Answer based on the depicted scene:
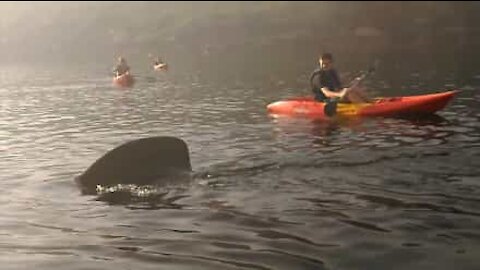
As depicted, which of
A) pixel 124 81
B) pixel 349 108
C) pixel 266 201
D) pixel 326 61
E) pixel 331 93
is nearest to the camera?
pixel 266 201

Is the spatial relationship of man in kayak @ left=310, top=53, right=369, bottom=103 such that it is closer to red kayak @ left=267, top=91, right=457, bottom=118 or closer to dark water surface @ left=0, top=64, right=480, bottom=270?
red kayak @ left=267, top=91, right=457, bottom=118

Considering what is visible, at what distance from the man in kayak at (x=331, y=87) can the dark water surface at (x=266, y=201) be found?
1.11m

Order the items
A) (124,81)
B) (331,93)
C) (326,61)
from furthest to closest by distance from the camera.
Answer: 1. (124,81)
2. (331,93)
3. (326,61)

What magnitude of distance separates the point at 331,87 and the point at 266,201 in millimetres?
A: 10137

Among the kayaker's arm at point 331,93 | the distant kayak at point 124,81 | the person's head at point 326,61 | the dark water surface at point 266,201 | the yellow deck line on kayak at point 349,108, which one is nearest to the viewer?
the dark water surface at point 266,201

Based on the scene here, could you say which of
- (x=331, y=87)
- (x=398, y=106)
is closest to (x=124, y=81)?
(x=331, y=87)

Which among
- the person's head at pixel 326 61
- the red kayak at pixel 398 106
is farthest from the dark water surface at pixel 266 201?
the person's head at pixel 326 61

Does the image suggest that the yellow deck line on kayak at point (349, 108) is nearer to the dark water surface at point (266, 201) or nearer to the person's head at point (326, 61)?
the dark water surface at point (266, 201)

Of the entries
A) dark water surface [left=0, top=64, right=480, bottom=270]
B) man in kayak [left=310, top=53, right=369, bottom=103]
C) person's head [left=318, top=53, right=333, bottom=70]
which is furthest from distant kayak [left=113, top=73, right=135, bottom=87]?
person's head [left=318, top=53, right=333, bottom=70]

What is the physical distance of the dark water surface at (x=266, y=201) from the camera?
9.11 meters

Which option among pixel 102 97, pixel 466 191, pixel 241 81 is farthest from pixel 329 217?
pixel 241 81

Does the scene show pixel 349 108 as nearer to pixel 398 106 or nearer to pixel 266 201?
pixel 398 106

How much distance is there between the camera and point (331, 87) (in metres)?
21.2

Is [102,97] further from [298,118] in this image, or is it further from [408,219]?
[408,219]
